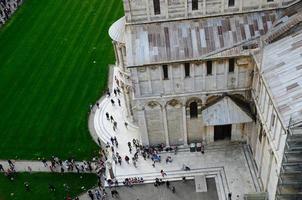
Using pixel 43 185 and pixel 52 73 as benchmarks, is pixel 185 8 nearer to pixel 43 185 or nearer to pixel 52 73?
pixel 43 185

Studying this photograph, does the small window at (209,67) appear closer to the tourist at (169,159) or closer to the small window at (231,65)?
the small window at (231,65)

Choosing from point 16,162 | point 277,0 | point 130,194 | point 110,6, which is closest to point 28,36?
point 110,6

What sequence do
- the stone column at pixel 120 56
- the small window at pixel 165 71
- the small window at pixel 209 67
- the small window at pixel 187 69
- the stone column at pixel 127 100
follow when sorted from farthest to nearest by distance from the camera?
the stone column at pixel 127 100 < the stone column at pixel 120 56 < the small window at pixel 165 71 < the small window at pixel 187 69 < the small window at pixel 209 67

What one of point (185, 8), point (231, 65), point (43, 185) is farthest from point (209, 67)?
point (43, 185)

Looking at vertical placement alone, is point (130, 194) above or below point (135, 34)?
below

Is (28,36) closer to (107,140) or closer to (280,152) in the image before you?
(107,140)

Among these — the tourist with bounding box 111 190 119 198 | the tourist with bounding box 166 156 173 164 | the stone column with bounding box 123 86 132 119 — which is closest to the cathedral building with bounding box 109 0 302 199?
the stone column with bounding box 123 86 132 119

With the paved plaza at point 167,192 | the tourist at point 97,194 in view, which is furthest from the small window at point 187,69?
the tourist at point 97,194
